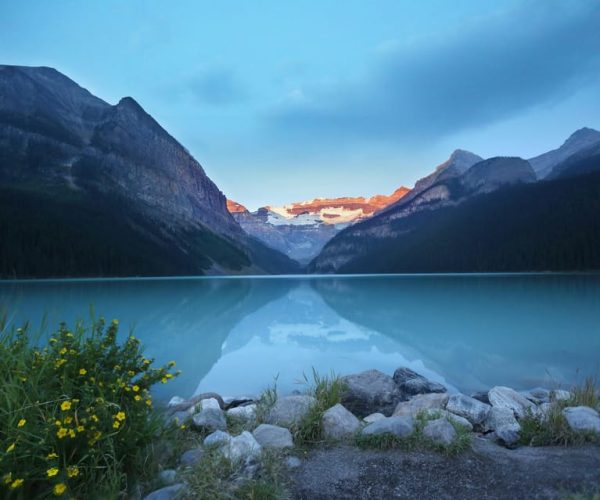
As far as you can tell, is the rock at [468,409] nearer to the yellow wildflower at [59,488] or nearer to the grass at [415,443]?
the grass at [415,443]

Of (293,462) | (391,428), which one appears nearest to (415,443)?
(391,428)

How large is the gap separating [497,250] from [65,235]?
141443 mm

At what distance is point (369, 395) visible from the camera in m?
9.88

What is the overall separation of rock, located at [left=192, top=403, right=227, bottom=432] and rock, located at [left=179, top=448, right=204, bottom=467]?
1.56 m

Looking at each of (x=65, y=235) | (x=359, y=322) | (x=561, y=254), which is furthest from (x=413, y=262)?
(x=359, y=322)

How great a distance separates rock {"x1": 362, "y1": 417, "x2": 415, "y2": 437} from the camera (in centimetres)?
629

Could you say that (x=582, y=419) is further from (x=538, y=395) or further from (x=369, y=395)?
(x=538, y=395)

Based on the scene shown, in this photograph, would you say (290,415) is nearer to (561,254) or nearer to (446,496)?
(446,496)

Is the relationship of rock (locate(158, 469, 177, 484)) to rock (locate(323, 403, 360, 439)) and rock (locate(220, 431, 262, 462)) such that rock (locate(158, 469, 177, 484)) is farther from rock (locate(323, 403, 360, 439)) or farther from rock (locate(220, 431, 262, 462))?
rock (locate(323, 403, 360, 439))

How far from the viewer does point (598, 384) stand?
12.4 meters

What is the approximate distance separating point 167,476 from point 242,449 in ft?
3.53

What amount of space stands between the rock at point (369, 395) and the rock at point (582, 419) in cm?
379

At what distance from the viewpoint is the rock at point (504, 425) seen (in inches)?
263

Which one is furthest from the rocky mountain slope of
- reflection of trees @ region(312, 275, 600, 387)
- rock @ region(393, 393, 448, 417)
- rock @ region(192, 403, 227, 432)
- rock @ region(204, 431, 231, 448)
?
rock @ region(204, 431, 231, 448)
